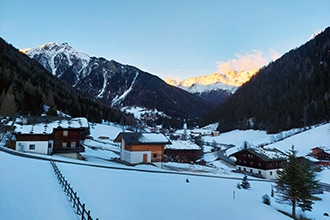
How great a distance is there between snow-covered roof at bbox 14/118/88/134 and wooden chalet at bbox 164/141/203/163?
2689cm

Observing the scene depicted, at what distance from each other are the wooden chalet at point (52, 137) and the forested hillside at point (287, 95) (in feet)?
→ 346

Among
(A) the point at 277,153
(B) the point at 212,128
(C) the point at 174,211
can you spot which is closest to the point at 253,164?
(A) the point at 277,153

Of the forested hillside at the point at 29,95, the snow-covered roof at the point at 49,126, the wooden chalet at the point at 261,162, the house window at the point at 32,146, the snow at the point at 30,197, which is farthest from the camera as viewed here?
the forested hillside at the point at 29,95

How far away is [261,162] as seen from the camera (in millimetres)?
51281

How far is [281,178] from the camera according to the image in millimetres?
24734

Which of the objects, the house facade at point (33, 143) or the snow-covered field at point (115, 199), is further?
the house facade at point (33, 143)

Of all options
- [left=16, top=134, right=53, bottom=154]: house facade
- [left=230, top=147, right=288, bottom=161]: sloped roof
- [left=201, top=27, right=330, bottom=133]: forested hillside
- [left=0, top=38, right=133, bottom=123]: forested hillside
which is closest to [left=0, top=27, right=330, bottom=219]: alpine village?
[left=230, top=147, right=288, bottom=161]: sloped roof

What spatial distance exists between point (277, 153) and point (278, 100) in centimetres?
10690

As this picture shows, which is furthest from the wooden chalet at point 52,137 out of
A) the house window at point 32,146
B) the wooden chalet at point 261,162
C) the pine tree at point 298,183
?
the wooden chalet at point 261,162

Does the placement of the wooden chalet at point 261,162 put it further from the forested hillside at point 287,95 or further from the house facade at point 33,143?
the forested hillside at point 287,95

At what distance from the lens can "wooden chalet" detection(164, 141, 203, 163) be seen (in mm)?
62931

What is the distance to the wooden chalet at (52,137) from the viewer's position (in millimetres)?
35438

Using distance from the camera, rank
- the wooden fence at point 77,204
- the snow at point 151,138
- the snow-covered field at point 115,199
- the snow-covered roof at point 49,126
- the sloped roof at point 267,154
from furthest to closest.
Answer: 1. the sloped roof at point 267,154
2. the snow at point 151,138
3. the snow-covered roof at point 49,126
4. the snow-covered field at point 115,199
5. the wooden fence at point 77,204

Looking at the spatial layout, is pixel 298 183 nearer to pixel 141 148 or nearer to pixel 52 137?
pixel 141 148
